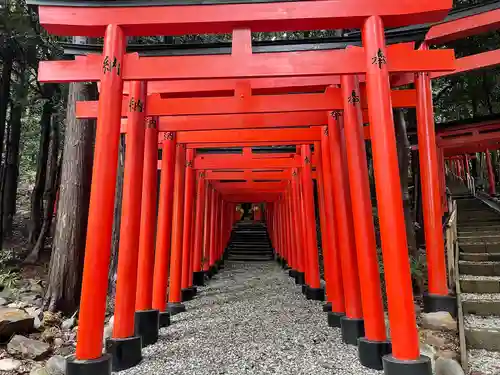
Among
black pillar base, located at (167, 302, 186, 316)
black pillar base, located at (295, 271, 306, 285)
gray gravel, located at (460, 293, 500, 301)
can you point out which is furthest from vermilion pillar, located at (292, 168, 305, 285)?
gray gravel, located at (460, 293, 500, 301)

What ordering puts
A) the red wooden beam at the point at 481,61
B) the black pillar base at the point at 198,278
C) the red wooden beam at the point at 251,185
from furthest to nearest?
the red wooden beam at the point at 251,185, the black pillar base at the point at 198,278, the red wooden beam at the point at 481,61

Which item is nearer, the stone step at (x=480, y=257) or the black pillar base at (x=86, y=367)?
the black pillar base at (x=86, y=367)

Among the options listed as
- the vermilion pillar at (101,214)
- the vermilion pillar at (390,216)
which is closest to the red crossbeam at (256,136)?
the vermilion pillar at (390,216)

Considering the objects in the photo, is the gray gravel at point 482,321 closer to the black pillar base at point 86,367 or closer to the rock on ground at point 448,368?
the rock on ground at point 448,368

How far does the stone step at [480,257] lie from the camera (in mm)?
7053

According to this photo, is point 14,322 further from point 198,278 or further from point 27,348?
point 198,278

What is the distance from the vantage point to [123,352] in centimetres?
433

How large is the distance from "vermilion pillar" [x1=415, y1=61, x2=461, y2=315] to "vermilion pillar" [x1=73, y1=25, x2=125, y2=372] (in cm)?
466

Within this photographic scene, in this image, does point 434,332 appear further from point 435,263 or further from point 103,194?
point 103,194

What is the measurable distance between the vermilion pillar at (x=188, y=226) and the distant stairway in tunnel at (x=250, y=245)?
30.7ft

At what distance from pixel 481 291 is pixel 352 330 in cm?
245

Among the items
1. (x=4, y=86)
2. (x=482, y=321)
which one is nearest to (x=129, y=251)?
(x=482, y=321)

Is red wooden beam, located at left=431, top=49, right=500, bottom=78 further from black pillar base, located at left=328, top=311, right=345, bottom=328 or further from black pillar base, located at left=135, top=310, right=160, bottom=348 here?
black pillar base, located at left=135, top=310, right=160, bottom=348

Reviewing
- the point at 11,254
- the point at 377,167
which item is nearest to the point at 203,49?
the point at 377,167
